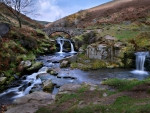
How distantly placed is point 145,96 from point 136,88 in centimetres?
106

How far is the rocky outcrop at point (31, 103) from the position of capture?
893 cm

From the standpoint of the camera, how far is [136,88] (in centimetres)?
957

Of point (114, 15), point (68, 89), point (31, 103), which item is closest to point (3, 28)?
point (68, 89)

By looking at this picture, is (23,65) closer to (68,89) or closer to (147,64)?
(68,89)

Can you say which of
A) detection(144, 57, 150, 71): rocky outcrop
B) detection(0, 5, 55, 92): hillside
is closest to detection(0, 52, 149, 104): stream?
detection(0, 5, 55, 92): hillside

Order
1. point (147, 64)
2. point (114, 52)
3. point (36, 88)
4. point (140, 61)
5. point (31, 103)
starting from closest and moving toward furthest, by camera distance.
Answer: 1. point (31, 103)
2. point (36, 88)
3. point (147, 64)
4. point (140, 61)
5. point (114, 52)

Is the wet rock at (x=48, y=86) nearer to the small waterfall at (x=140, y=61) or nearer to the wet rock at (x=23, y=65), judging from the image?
the wet rock at (x=23, y=65)

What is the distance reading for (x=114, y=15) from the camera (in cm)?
4747

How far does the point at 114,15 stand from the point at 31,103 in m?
42.8

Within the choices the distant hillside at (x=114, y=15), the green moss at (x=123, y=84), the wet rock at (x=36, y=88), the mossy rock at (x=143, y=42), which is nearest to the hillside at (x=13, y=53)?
the wet rock at (x=36, y=88)

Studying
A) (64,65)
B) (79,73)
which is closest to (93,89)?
(79,73)

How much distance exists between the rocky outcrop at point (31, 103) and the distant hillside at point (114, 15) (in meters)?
33.8

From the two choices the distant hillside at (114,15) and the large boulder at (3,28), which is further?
the distant hillside at (114,15)

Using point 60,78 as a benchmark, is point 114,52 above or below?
above
